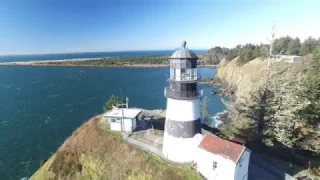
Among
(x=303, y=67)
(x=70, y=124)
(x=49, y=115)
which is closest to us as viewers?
(x=303, y=67)

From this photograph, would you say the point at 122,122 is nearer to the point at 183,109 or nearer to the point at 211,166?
the point at 183,109

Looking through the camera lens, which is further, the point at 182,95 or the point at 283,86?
the point at 283,86

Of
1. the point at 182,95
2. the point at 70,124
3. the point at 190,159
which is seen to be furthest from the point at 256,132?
the point at 70,124

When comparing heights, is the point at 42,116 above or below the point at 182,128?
below

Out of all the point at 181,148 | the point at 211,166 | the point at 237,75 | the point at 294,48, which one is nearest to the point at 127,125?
the point at 181,148

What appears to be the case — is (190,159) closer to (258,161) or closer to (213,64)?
(258,161)

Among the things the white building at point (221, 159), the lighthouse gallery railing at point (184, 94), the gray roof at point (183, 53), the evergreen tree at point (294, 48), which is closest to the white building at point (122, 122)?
the lighthouse gallery railing at point (184, 94)

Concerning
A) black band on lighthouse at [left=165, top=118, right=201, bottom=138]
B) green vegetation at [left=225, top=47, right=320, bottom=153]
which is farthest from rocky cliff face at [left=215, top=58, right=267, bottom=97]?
black band on lighthouse at [left=165, top=118, right=201, bottom=138]
